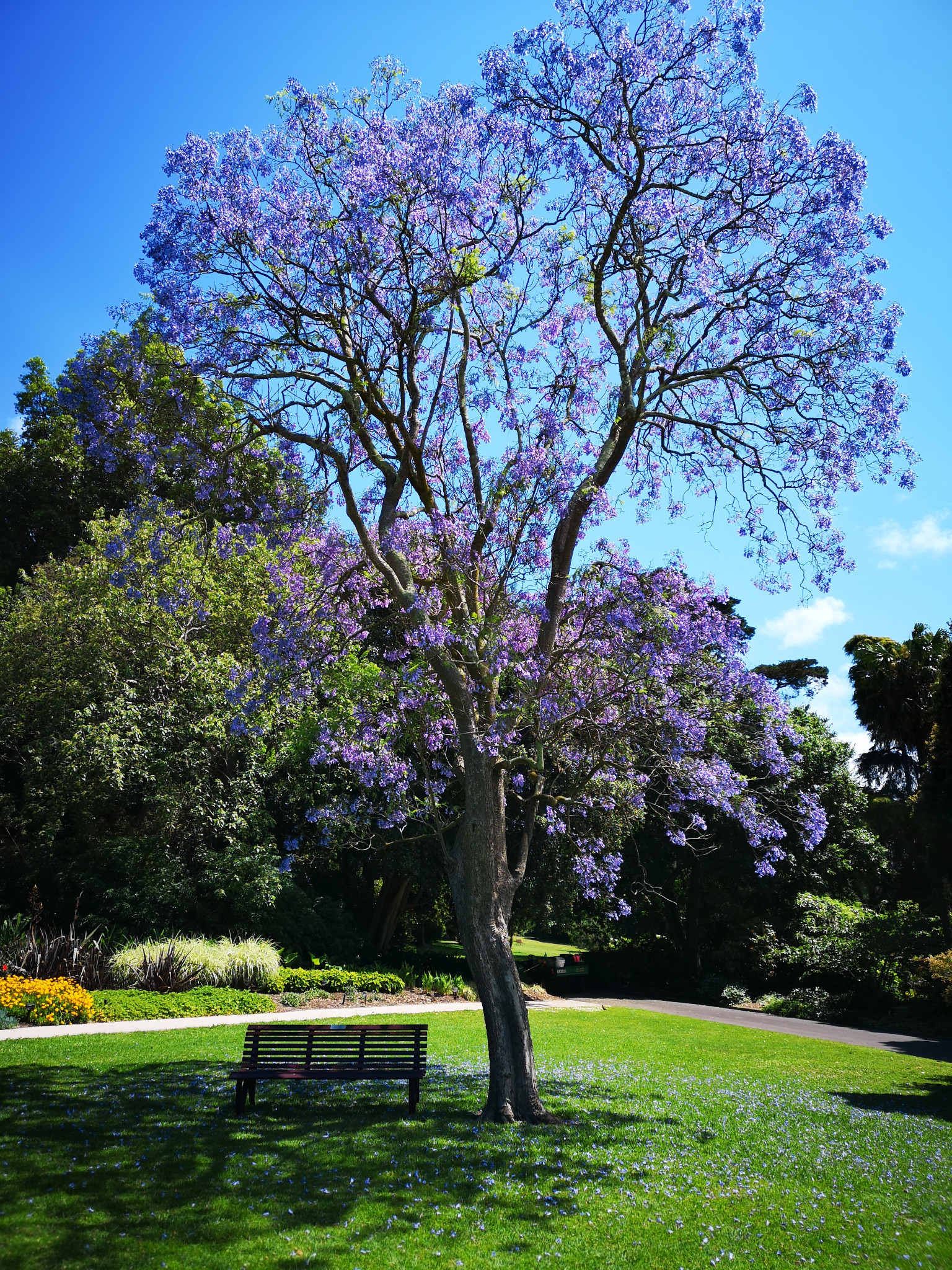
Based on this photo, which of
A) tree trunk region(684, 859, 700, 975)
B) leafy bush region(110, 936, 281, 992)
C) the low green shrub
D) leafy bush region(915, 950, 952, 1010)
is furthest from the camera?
tree trunk region(684, 859, 700, 975)

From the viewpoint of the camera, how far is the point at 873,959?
20141mm

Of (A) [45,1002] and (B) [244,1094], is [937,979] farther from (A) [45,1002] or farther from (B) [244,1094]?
(A) [45,1002]

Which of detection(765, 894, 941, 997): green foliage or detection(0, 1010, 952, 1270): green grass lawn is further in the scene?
detection(765, 894, 941, 997): green foliage

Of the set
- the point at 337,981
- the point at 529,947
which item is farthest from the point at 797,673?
the point at 529,947

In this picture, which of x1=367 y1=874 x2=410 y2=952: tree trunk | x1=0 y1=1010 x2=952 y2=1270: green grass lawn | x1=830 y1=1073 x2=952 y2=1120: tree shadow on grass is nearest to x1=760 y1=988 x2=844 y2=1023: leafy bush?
x1=830 y1=1073 x2=952 y2=1120: tree shadow on grass

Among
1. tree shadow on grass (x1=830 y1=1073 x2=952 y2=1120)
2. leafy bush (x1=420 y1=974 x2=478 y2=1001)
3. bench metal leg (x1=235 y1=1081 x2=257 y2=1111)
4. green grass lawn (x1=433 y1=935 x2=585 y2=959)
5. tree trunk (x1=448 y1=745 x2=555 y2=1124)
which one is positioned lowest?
green grass lawn (x1=433 y1=935 x2=585 y2=959)

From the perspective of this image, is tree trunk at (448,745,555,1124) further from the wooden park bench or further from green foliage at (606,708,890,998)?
green foliage at (606,708,890,998)

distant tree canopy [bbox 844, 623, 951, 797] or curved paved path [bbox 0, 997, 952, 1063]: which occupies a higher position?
distant tree canopy [bbox 844, 623, 951, 797]

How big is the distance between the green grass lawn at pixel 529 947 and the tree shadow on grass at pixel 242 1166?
2620 cm

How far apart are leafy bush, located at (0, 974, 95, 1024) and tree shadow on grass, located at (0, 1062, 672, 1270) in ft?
11.2

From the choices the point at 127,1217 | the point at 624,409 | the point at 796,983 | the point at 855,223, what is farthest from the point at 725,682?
the point at 796,983

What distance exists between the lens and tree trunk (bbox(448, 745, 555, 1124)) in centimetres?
762

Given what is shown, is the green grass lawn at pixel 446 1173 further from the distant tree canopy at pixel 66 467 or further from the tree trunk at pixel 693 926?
the distant tree canopy at pixel 66 467

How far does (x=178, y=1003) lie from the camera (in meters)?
13.5
